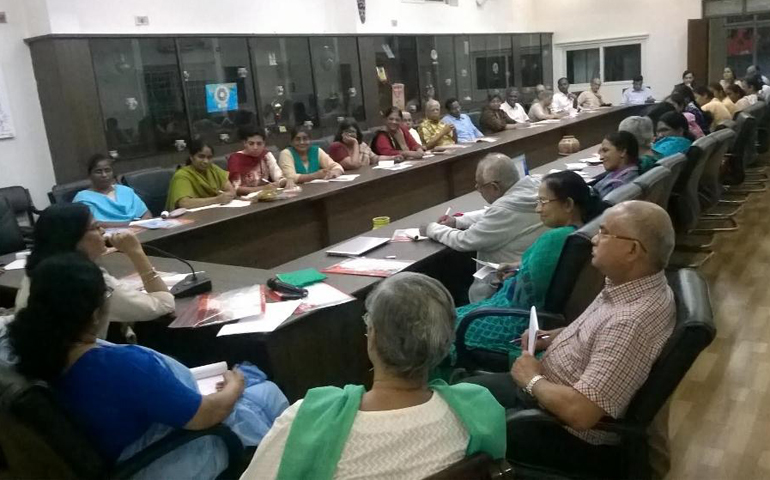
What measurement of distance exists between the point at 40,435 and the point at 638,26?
41.9 feet

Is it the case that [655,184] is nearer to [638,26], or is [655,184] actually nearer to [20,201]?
[20,201]

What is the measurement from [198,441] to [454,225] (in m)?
1.81

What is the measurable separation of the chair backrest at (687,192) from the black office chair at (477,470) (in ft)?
10.4

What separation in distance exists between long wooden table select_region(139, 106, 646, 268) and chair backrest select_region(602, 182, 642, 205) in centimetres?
212

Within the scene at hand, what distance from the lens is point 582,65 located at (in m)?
12.9

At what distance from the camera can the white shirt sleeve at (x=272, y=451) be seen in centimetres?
111

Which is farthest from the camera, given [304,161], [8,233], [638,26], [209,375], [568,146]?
[638,26]

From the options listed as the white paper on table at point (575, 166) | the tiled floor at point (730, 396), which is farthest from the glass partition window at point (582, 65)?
the tiled floor at point (730, 396)

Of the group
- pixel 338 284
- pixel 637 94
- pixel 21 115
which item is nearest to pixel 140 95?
pixel 21 115

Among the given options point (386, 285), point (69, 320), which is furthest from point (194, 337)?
point (386, 285)

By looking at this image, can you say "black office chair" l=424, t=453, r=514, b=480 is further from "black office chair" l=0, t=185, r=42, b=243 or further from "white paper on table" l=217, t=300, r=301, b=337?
"black office chair" l=0, t=185, r=42, b=243

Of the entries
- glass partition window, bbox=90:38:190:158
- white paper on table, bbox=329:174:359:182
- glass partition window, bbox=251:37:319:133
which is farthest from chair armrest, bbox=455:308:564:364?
glass partition window, bbox=251:37:319:133

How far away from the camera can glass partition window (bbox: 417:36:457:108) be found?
9383 mm

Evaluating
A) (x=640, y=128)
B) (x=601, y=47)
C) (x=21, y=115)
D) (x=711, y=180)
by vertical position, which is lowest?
(x=711, y=180)
